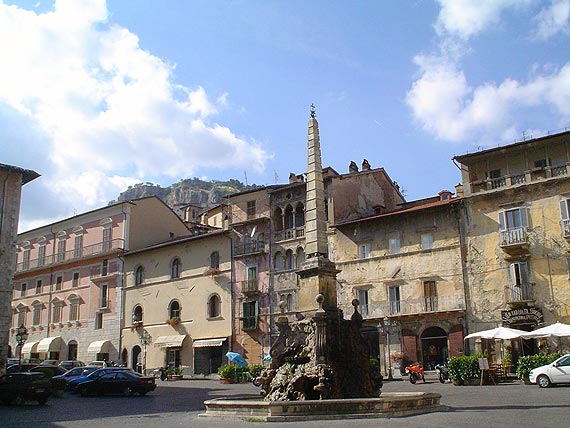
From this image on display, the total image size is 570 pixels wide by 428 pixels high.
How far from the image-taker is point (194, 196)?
509 ft

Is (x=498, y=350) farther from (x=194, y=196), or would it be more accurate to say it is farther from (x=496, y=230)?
(x=194, y=196)

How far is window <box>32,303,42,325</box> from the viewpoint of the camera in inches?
2160

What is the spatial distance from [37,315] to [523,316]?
41391mm

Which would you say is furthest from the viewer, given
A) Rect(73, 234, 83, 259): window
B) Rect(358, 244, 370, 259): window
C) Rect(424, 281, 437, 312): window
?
Rect(73, 234, 83, 259): window

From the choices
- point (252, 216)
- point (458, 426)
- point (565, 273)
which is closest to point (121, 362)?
point (252, 216)

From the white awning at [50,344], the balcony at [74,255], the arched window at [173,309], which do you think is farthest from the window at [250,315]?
the white awning at [50,344]

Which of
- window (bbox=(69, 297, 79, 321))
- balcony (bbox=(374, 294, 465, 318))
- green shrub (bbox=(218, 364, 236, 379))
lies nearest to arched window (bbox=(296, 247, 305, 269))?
balcony (bbox=(374, 294, 465, 318))

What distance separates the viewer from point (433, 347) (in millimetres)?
35219

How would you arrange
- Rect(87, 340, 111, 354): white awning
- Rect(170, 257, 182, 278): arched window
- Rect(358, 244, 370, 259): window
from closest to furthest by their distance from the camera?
Rect(358, 244, 370, 259): window, Rect(170, 257, 182, 278): arched window, Rect(87, 340, 111, 354): white awning

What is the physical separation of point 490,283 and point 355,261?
8435 millimetres

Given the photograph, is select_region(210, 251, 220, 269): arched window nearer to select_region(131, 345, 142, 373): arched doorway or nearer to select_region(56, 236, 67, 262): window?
select_region(131, 345, 142, 373): arched doorway

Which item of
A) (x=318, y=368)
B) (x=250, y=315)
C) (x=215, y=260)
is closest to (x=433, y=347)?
(x=250, y=315)

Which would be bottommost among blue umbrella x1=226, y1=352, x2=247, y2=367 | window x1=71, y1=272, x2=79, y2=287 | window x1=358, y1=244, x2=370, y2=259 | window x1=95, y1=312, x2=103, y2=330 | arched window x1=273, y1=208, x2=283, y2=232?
blue umbrella x1=226, y1=352, x2=247, y2=367

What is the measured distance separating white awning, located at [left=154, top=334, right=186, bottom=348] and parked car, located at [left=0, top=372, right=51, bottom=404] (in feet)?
72.6
